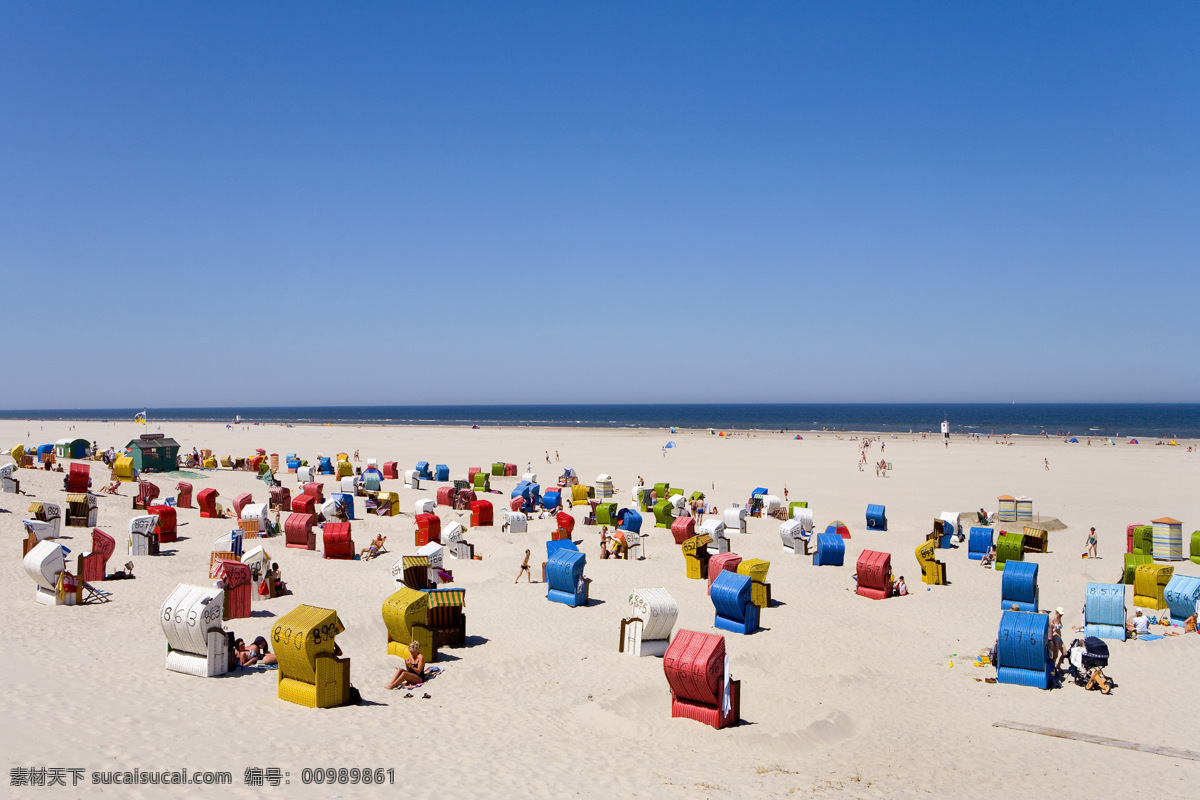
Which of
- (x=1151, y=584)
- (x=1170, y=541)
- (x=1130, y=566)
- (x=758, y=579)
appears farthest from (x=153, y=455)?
(x=1170, y=541)

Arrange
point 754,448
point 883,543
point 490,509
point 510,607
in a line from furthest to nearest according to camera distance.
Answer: point 754,448 → point 490,509 → point 883,543 → point 510,607

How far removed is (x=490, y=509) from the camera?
31078 millimetres

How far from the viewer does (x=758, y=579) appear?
1942 centimetres

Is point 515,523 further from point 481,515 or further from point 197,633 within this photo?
point 197,633

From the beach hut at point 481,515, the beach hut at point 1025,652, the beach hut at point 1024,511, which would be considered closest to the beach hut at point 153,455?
the beach hut at point 481,515

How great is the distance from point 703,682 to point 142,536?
18878 millimetres

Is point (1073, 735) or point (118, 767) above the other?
point (118, 767)

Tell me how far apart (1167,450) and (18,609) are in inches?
Result: 3188

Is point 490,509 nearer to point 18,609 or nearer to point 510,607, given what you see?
point 510,607

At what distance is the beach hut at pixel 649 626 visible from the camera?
51.4 ft

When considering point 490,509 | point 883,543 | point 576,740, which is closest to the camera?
point 576,740

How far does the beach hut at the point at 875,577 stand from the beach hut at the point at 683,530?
23.7 feet

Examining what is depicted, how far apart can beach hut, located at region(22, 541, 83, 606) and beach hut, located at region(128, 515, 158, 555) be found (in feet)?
17.7

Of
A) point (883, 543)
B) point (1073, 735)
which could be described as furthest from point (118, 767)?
point (883, 543)
